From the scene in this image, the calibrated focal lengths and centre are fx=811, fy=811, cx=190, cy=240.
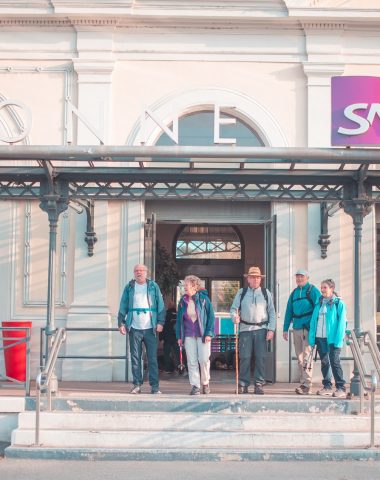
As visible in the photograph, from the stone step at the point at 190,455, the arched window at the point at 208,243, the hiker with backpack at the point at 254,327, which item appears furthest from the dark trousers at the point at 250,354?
the arched window at the point at 208,243

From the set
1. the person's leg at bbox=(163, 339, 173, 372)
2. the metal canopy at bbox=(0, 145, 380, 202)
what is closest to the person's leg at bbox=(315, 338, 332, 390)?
the metal canopy at bbox=(0, 145, 380, 202)

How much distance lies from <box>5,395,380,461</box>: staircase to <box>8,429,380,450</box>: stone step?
0.04 feet

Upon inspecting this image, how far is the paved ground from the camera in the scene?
325 inches

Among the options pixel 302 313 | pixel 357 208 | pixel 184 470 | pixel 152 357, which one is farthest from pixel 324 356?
pixel 184 470

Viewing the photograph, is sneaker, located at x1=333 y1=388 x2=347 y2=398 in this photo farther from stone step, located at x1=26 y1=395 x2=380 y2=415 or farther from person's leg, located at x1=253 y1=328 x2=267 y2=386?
person's leg, located at x1=253 y1=328 x2=267 y2=386

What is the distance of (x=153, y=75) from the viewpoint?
1363 cm

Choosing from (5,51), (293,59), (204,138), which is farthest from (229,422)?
(5,51)

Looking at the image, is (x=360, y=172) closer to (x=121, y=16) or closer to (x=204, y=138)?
(x=204, y=138)

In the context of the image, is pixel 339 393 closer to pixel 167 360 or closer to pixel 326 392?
pixel 326 392

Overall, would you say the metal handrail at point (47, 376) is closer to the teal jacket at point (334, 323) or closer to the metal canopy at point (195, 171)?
the metal canopy at point (195, 171)

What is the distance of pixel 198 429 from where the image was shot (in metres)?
9.58

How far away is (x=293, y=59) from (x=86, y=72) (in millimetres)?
3472

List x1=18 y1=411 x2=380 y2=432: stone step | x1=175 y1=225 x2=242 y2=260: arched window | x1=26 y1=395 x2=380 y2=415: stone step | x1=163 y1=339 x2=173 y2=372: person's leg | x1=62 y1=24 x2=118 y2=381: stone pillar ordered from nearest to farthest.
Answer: x1=18 y1=411 x2=380 y2=432: stone step, x1=26 y1=395 x2=380 y2=415: stone step, x1=62 y1=24 x2=118 y2=381: stone pillar, x1=163 y1=339 x2=173 y2=372: person's leg, x1=175 y1=225 x2=242 y2=260: arched window

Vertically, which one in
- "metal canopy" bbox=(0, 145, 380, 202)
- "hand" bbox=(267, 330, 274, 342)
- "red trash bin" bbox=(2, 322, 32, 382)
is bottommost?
"red trash bin" bbox=(2, 322, 32, 382)
